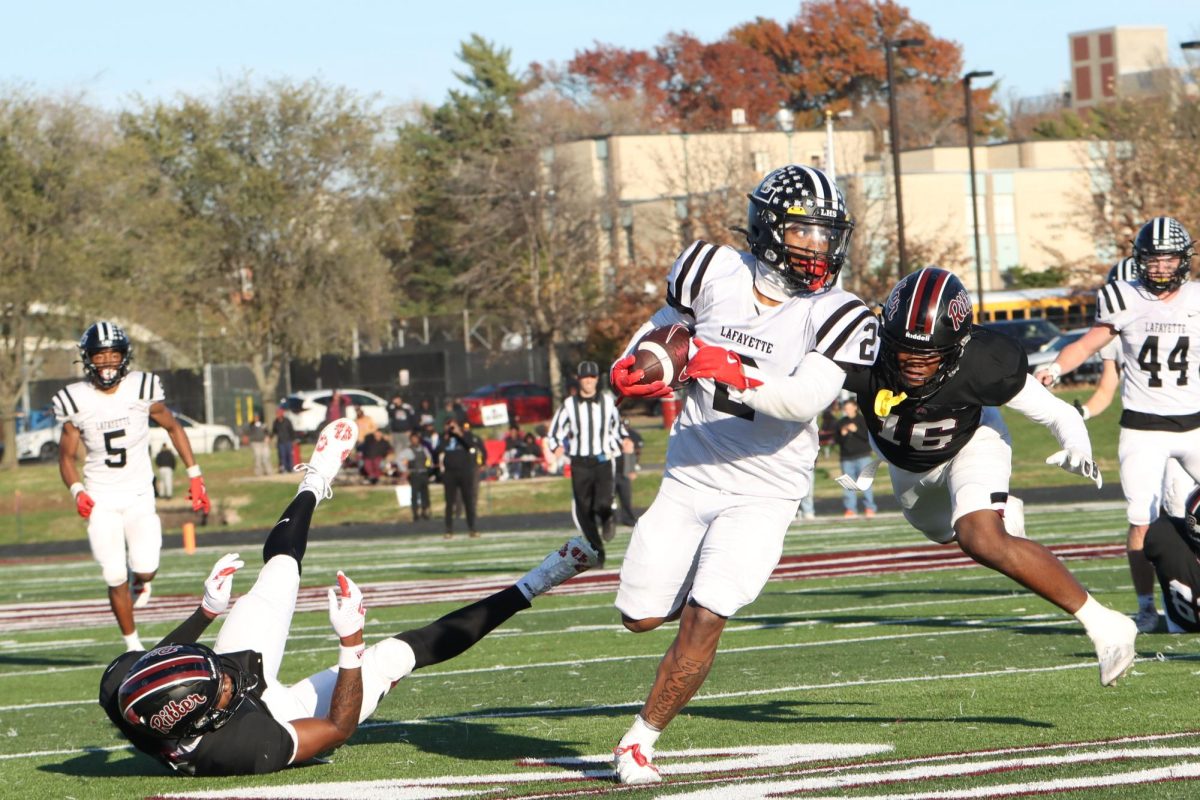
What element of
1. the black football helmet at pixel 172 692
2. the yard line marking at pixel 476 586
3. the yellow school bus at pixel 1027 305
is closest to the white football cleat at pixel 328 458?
the black football helmet at pixel 172 692

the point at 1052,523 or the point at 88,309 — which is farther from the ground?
the point at 88,309

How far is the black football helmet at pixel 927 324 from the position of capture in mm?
6520

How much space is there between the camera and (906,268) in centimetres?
4381

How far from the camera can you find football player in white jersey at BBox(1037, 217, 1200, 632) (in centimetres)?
962

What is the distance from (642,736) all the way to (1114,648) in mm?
1883

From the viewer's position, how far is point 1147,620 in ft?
31.4

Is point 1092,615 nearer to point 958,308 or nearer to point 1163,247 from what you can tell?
point 958,308

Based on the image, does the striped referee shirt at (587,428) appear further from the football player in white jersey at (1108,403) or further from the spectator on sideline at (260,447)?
the spectator on sideline at (260,447)

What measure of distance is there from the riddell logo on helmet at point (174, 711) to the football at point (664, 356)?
1.95m

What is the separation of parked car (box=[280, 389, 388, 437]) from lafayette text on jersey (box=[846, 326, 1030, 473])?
40.1 meters

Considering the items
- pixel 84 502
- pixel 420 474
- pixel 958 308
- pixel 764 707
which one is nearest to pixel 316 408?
pixel 420 474

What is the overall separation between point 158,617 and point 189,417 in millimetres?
39374

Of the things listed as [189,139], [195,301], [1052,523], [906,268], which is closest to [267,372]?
[195,301]

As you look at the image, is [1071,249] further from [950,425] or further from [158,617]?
[950,425]
